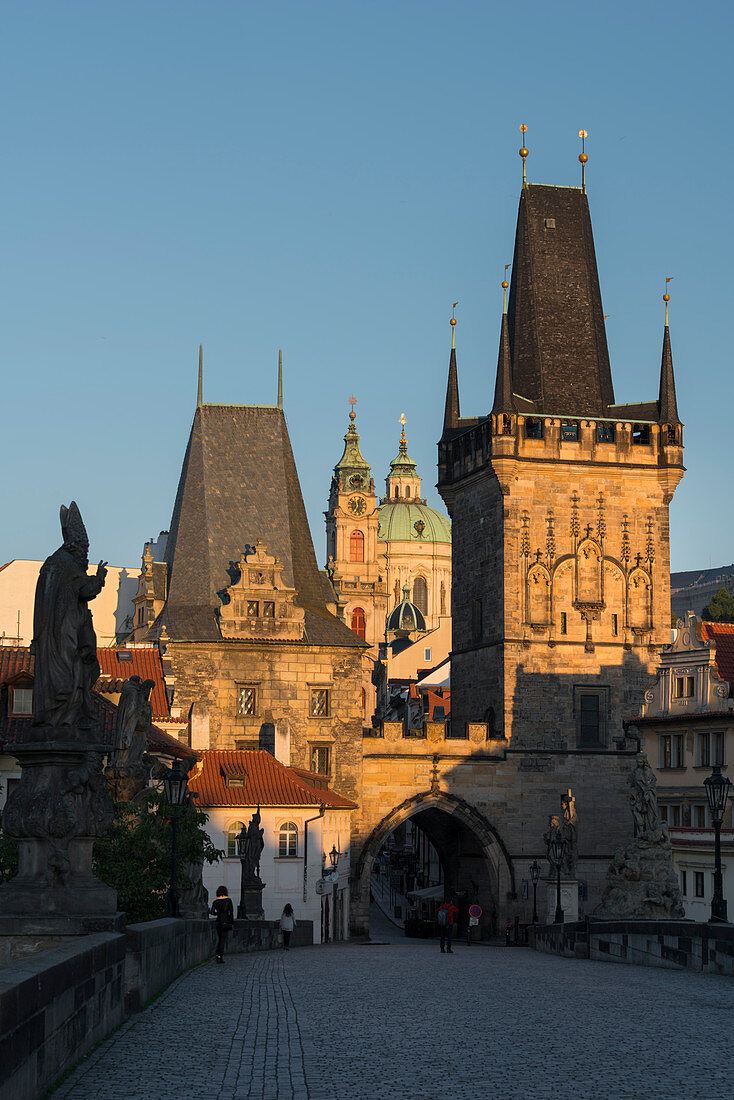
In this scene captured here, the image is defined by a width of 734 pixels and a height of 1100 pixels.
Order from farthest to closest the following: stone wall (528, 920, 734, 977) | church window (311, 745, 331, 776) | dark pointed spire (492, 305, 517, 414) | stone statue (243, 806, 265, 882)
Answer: dark pointed spire (492, 305, 517, 414) < church window (311, 745, 331, 776) < stone statue (243, 806, 265, 882) < stone wall (528, 920, 734, 977)

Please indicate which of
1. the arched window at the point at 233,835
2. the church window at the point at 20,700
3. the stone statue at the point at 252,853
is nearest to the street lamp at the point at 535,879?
the arched window at the point at 233,835

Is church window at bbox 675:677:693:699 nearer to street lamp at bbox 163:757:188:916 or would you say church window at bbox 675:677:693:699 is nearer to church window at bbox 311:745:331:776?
church window at bbox 311:745:331:776

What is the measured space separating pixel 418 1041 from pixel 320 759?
47.6 metres

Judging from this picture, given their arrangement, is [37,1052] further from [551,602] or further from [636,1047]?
[551,602]

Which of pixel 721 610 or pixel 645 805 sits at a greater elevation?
pixel 721 610

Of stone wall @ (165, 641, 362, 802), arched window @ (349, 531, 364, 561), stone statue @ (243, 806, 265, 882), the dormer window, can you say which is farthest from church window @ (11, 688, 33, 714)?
arched window @ (349, 531, 364, 561)

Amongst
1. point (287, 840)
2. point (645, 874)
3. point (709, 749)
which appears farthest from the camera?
point (287, 840)

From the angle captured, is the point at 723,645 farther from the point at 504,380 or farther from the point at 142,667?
the point at 142,667

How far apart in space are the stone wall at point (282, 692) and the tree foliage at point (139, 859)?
32487mm

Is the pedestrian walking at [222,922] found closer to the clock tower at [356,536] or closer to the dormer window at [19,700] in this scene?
the dormer window at [19,700]

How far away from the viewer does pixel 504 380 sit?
214 ft

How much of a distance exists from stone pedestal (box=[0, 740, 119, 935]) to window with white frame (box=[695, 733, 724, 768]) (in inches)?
1526

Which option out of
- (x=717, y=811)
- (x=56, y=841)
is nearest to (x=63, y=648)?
(x=56, y=841)

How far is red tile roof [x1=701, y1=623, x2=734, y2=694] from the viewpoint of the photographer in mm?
52941
